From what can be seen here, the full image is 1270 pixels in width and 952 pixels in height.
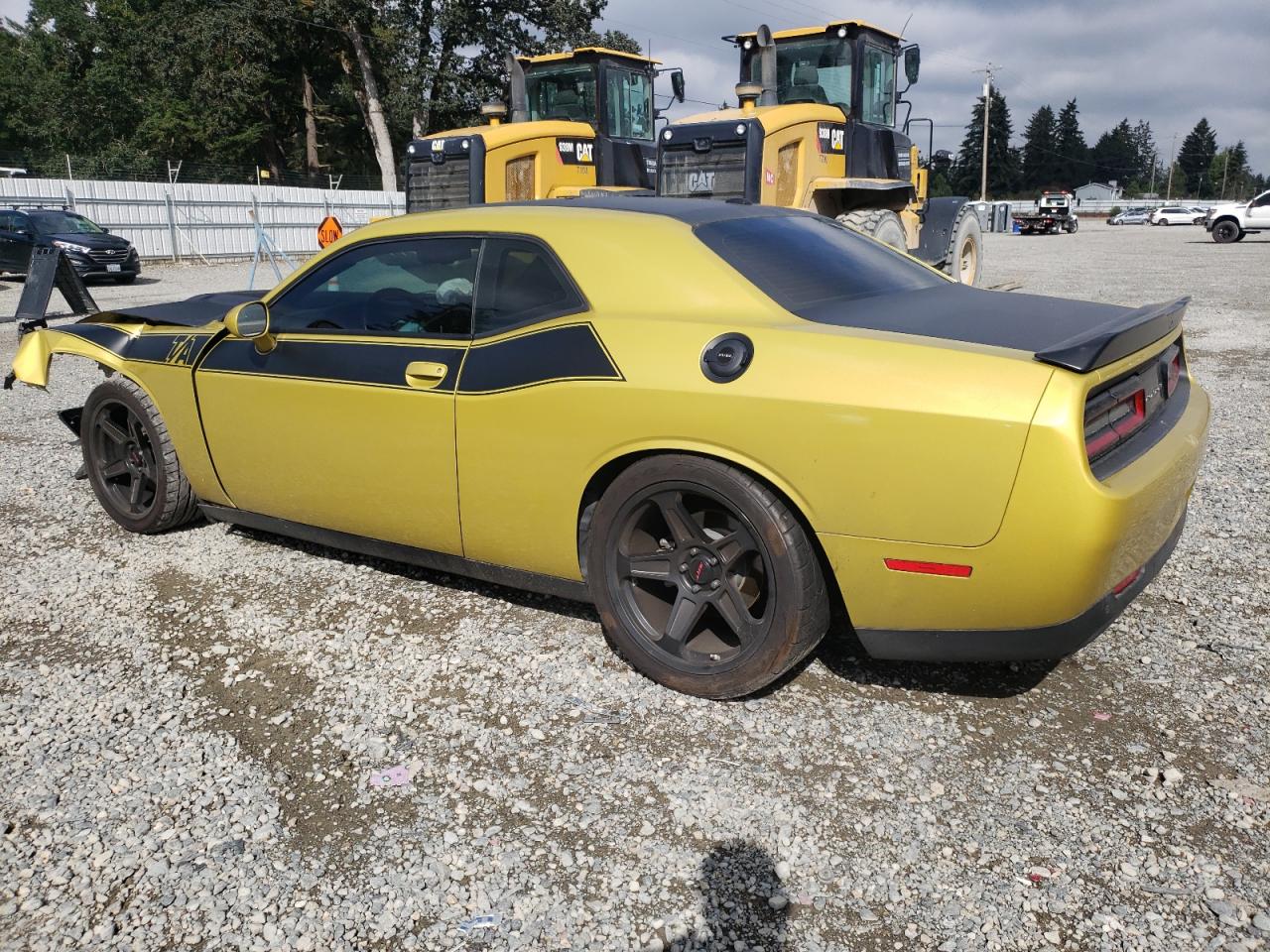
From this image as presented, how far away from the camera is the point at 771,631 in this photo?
2936mm

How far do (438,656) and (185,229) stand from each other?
26535 millimetres

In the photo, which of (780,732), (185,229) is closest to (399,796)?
(780,732)

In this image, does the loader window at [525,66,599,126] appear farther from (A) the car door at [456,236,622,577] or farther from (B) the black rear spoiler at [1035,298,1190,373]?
(B) the black rear spoiler at [1035,298,1190,373]

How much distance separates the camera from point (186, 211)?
26.5 metres

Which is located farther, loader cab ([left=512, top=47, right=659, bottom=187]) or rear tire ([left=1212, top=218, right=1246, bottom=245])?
rear tire ([left=1212, top=218, right=1246, bottom=245])

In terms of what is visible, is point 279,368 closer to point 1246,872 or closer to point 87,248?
point 1246,872

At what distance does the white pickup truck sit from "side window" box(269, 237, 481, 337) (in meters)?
36.4

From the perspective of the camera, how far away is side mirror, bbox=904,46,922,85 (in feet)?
38.1

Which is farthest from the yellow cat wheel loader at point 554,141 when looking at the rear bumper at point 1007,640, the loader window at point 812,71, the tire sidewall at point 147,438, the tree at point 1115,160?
the tree at point 1115,160

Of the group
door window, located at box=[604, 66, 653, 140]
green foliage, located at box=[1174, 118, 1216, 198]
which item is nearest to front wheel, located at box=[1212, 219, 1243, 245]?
door window, located at box=[604, 66, 653, 140]

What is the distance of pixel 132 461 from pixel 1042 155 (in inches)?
5745

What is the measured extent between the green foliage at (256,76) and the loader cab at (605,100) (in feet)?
72.2

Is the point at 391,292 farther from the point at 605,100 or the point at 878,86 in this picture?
the point at 605,100

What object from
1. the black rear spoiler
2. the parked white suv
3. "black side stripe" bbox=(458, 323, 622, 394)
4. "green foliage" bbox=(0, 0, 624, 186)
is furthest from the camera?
the parked white suv
